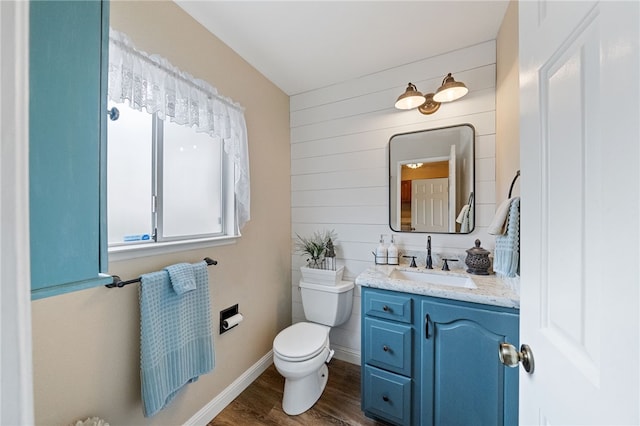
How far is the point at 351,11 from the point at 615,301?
66.2 inches

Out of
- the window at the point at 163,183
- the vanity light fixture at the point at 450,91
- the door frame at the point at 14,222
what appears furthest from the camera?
the vanity light fixture at the point at 450,91

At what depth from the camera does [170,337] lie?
4.05 feet

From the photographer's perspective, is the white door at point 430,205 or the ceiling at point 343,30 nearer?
the ceiling at point 343,30

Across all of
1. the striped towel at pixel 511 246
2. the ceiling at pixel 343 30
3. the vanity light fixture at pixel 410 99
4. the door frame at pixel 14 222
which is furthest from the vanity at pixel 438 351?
the ceiling at pixel 343 30

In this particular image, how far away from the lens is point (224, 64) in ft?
5.44

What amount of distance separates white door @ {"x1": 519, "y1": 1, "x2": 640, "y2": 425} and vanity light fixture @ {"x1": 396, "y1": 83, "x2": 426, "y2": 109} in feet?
3.53

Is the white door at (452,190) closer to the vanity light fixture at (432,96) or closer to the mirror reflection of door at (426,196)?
the mirror reflection of door at (426,196)

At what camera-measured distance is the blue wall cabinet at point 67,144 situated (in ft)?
1.19

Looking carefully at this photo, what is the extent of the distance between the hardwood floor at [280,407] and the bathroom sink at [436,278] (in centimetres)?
90

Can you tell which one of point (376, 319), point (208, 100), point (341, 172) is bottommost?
point (376, 319)

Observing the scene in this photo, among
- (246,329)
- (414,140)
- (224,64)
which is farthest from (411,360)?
(224,64)

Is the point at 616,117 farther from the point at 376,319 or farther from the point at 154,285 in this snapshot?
the point at 154,285

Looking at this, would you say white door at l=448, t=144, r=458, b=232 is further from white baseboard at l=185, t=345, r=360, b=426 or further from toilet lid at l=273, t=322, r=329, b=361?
white baseboard at l=185, t=345, r=360, b=426

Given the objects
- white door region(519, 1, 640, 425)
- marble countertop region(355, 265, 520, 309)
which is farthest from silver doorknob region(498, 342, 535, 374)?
marble countertop region(355, 265, 520, 309)
